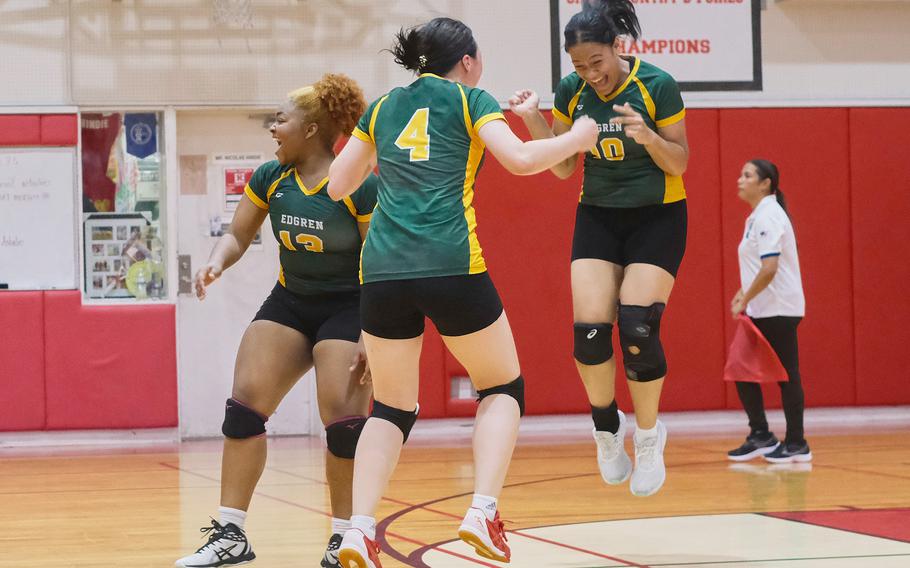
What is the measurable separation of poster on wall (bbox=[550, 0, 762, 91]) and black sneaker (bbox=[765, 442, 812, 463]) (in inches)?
139

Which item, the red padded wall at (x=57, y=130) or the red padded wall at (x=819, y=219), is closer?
the red padded wall at (x=57, y=130)

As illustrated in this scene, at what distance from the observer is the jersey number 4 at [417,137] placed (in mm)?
3559

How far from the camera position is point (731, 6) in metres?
9.66

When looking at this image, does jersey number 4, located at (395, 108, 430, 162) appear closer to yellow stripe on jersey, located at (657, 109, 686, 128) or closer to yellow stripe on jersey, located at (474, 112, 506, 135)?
yellow stripe on jersey, located at (474, 112, 506, 135)

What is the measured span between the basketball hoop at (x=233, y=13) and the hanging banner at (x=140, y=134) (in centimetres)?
95

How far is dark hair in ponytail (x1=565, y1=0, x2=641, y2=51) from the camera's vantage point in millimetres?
4340

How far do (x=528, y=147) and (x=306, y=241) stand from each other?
1.13 m

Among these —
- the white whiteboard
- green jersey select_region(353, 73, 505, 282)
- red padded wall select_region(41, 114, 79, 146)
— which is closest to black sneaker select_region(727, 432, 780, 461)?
green jersey select_region(353, 73, 505, 282)

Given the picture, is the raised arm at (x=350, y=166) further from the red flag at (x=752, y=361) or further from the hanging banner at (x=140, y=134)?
the hanging banner at (x=140, y=134)

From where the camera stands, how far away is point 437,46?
3680mm

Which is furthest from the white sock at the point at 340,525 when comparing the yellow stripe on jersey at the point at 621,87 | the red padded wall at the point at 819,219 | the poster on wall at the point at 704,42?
the red padded wall at the point at 819,219

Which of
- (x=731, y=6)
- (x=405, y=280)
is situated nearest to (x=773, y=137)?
(x=731, y=6)

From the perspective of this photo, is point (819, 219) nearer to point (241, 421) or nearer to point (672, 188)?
point (672, 188)

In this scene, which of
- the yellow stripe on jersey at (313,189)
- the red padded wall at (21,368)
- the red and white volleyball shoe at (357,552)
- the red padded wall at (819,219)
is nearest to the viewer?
the red and white volleyball shoe at (357,552)
